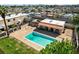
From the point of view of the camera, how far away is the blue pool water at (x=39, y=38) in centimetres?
454

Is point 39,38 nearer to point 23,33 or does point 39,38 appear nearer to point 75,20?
point 23,33

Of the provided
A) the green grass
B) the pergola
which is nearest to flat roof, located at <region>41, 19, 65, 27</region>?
the pergola

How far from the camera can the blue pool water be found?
14.9 feet

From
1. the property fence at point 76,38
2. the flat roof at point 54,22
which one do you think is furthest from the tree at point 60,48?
the flat roof at point 54,22

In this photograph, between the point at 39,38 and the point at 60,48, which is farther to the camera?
the point at 39,38

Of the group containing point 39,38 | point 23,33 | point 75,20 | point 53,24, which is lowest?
point 39,38

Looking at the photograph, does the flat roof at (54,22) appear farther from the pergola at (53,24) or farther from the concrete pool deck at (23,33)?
the concrete pool deck at (23,33)

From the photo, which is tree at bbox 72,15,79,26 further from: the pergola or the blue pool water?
the blue pool water

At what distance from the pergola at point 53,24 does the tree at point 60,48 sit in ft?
1.37

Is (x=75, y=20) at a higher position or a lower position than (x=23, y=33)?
higher

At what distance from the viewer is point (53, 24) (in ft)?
15.0

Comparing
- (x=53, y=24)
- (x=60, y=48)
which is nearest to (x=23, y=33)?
(x=53, y=24)

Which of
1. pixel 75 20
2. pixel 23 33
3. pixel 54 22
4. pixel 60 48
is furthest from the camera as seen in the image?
pixel 23 33

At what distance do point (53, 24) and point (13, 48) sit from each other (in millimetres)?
1413
